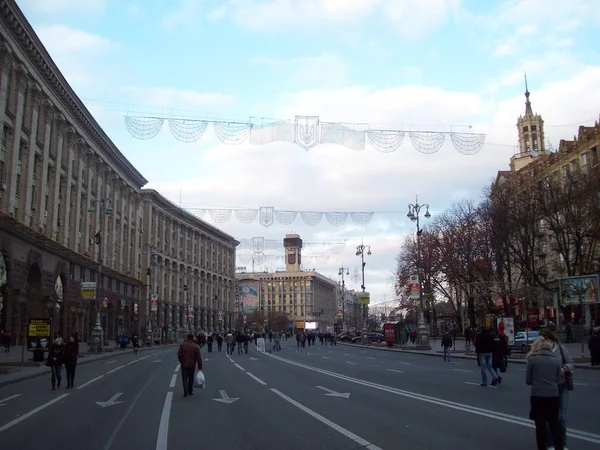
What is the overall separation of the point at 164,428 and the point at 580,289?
31666 mm

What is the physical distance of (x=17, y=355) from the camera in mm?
37312

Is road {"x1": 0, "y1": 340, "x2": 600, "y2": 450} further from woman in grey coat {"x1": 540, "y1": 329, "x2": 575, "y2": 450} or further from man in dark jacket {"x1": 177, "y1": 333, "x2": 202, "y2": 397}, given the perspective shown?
woman in grey coat {"x1": 540, "y1": 329, "x2": 575, "y2": 450}

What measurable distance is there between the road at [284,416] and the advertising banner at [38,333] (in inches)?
408

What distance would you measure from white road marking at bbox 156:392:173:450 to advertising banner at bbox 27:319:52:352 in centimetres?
1785

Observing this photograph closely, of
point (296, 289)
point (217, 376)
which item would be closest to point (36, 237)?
point (217, 376)

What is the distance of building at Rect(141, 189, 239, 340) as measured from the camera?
90.6 m

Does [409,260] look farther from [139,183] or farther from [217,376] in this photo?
[217,376]

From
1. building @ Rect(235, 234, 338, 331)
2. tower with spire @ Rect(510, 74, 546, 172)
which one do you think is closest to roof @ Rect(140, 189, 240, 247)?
building @ Rect(235, 234, 338, 331)

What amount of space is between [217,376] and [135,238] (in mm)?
62962

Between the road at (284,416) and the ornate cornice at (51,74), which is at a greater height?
the ornate cornice at (51,74)

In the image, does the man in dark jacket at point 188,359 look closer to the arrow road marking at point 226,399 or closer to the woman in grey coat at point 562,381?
the arrow road marking at point 226,399

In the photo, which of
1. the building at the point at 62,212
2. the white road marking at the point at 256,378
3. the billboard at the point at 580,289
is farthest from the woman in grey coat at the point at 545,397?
the building at the point at 62,212

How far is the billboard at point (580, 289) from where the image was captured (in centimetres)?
3516

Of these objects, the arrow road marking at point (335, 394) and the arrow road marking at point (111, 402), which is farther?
the arrow road marking at point (335, 394)
